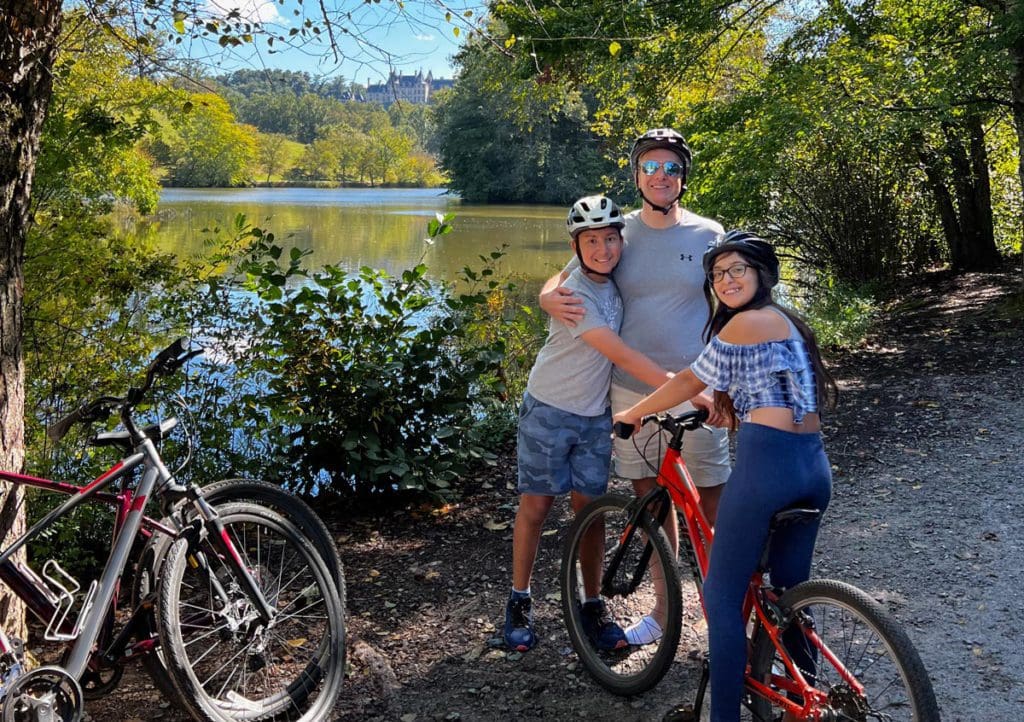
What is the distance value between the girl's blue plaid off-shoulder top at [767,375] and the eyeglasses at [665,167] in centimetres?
82

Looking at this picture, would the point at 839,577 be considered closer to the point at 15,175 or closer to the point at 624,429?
the point at 624,429

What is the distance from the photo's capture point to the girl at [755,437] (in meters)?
2.46

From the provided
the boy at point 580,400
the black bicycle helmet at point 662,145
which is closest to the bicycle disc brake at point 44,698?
the boy at point 580,400

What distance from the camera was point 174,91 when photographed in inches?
218

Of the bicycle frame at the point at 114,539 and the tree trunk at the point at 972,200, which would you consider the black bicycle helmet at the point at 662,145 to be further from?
the tree trunk at the point at 972,200

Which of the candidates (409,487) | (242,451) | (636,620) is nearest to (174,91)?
(242,451)

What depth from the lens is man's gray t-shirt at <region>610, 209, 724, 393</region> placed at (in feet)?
10.5

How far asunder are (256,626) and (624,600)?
1363mm

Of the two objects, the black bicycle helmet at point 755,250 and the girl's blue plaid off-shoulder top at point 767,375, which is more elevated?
the black bicycle helmet at point 755,250

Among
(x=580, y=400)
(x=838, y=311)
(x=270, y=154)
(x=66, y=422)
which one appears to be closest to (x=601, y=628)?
(x=580, y=400)

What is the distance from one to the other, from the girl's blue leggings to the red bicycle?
50 mm

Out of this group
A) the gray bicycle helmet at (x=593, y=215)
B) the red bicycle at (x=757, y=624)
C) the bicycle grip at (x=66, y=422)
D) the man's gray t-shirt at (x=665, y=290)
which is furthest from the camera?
the man's gray t-shirt at (x=665, y=290)

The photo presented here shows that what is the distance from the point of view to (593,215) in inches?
122

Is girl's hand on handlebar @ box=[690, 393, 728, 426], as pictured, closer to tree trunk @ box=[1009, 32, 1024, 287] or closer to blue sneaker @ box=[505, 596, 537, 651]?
blue sneaker @ box=[505, 596, 537, 651]
